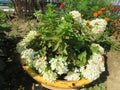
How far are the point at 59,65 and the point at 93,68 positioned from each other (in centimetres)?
54

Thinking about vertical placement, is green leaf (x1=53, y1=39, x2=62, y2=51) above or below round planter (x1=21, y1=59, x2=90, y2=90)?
above

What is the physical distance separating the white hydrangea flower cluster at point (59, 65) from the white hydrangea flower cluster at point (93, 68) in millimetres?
325

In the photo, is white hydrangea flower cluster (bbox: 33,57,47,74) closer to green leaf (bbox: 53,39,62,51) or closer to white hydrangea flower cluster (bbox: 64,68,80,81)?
green leaf (bbox: 53,39,62,51)

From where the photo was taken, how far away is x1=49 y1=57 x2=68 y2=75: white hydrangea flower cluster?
393 centimetres

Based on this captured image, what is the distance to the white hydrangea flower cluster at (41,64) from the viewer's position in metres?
4.05

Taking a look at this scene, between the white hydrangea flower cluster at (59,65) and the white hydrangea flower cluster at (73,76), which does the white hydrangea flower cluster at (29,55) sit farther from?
the white hydrangea flower cluster at (73,76)

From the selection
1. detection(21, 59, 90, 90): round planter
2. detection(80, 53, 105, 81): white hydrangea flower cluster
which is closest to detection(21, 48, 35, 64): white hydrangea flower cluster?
detection(21, 59, 90, 90): round planter

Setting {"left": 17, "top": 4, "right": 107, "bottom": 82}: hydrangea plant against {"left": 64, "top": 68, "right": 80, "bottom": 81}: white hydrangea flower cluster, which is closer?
{"left": 17, "top": 4, "right": 107, "bottom": 82}: hydrangea plant

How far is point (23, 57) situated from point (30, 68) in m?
0.23

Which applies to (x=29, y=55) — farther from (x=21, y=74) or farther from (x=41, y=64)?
(x=21, y=74)

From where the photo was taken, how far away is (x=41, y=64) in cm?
407

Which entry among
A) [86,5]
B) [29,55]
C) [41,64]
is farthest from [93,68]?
[86,5]

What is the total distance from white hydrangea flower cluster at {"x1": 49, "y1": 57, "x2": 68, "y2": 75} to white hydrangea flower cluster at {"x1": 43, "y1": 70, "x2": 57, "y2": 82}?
9 cm

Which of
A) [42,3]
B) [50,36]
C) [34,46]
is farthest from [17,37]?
[50,36]
